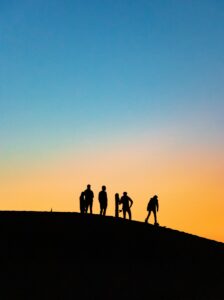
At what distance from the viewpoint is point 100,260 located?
2592cm

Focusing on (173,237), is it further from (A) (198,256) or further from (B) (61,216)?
(B) (61,216)

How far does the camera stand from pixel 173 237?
33094 millimetres

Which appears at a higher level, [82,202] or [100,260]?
[82,202]

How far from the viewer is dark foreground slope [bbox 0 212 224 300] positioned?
70.3ft

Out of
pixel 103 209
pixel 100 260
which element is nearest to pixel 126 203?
pixel 103 209

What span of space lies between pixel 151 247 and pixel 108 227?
3.19 meters

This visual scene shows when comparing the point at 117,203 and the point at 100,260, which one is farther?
the point at 117,203

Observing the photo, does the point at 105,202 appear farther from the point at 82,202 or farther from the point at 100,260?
the point at 100,260

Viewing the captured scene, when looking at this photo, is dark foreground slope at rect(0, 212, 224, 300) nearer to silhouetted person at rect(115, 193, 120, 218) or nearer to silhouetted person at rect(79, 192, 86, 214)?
silhouetted person at rect(79, 192, 86, 214)

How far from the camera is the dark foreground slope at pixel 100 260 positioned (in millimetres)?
21438

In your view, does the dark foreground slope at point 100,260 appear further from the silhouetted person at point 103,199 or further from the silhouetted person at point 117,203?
the silhouetted person at point 117,203

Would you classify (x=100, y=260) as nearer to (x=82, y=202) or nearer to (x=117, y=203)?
(x=82, y=202)

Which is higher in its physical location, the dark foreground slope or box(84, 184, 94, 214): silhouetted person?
box(84, 184, 94, 214): silhouetted person

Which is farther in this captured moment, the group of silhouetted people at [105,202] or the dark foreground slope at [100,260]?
the group of silhouetted people at [105,202]
